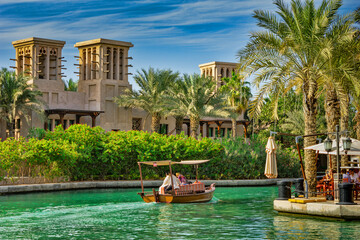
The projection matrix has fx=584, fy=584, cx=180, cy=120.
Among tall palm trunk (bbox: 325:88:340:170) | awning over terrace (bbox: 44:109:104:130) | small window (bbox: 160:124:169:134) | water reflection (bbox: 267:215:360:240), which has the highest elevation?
awning over terrace (bbox: 44:109:104:130)

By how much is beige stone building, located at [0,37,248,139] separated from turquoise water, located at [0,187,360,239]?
22.5 metres

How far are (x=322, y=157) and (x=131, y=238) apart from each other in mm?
34083

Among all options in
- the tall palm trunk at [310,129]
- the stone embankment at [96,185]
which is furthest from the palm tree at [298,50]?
the stone embankment at [96,185]

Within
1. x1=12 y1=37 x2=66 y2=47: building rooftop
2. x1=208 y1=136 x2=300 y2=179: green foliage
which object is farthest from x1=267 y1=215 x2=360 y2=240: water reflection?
x1=12 y1=37 x2=66 y2=47: building rooftop

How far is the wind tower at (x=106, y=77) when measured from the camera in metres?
50.4

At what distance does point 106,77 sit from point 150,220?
110ft

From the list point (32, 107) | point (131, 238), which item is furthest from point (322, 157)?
point (131, 238)

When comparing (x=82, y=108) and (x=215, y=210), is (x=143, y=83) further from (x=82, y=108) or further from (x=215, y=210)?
(x=215, y=210)

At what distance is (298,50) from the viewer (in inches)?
868

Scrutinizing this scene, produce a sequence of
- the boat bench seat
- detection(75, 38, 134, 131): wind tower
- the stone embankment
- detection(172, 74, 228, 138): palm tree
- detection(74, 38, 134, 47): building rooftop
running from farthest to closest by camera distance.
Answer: detection(74, 38, 134, 47): building rooftop, detection(75, 38, 134, 131): wind tower, detection(172, 74, 228, 138): palm tree, the stone embankment, the boat bench seat

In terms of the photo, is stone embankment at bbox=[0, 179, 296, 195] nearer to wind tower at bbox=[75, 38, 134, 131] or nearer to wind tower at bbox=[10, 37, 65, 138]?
wind tower at bbox=[10, 37, 65, 138]

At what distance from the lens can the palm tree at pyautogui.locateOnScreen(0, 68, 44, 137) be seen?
43281 mm

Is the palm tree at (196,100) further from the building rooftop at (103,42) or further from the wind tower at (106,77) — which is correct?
the building rooftop at (103,42)

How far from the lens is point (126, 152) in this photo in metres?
34.7
